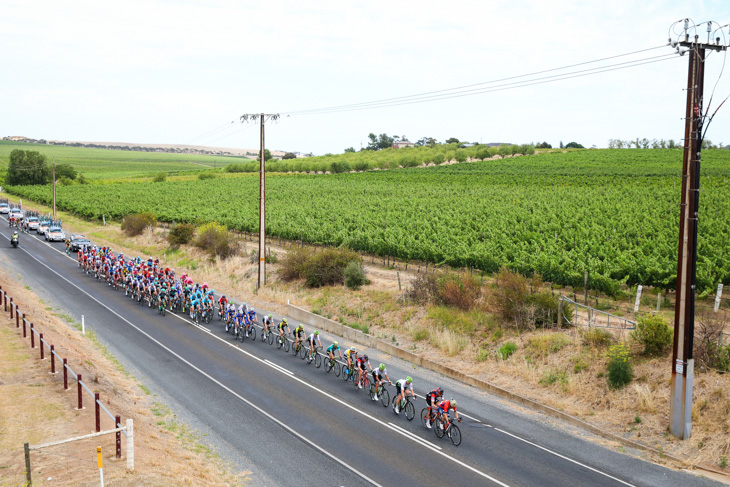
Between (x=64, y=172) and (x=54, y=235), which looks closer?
(x=54, y=235)

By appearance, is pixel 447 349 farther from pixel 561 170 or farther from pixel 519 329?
pixel 561 170

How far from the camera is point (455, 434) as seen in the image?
17031mm

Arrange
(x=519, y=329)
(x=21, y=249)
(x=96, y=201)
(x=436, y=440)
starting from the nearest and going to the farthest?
(x=436, y=440), (x=519, y=329), (x=21, y=249), (x=96, y=201)

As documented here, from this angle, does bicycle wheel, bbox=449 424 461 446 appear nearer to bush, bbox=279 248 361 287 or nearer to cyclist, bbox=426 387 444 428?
cyclist, bbox=426 387 444 428

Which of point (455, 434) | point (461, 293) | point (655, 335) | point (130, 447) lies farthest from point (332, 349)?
point (655, 335)

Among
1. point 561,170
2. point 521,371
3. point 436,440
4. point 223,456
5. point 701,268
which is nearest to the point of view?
point 223,456

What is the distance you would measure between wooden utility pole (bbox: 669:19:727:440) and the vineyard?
45.0ft

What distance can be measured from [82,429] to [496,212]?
4653cm

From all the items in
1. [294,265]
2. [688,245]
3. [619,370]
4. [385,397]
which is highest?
[688,245]

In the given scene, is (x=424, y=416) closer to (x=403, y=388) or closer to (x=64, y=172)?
(x=403, y=388)

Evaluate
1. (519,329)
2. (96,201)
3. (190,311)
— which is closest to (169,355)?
(190,311)

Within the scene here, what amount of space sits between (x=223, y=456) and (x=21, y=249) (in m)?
49.1

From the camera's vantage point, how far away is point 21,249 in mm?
56000

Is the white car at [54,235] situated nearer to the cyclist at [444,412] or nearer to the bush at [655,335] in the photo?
the cyclist at [444,412]
